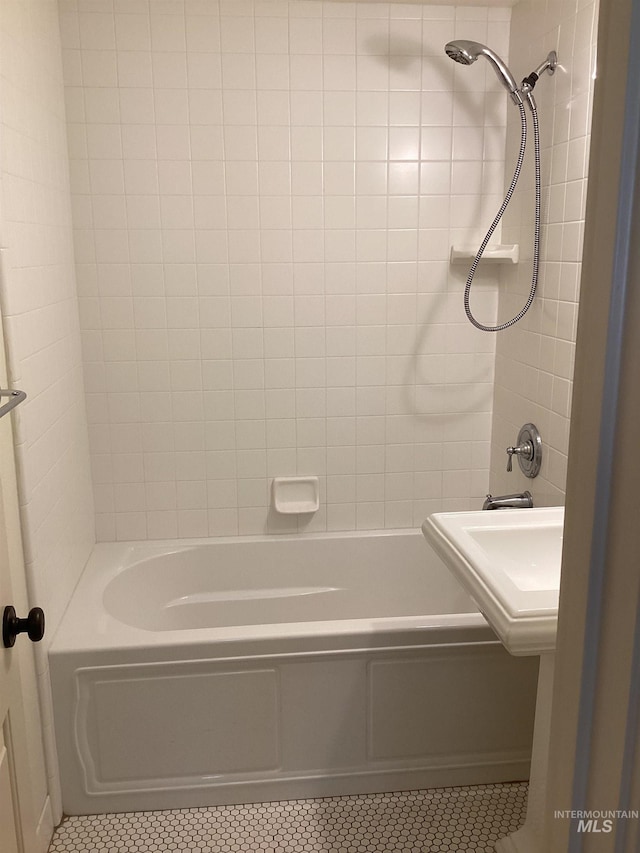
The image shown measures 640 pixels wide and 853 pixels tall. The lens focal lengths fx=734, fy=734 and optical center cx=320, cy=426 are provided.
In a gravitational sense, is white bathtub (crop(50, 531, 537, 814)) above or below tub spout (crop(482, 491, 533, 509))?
below

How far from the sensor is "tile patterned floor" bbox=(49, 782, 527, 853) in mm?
1926

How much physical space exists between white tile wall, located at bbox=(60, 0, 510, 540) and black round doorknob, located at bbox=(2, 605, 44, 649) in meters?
1.54

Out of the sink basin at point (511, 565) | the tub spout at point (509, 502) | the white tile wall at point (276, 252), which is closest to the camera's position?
the sink basin at point (511, 565)

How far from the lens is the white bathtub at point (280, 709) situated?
201cm

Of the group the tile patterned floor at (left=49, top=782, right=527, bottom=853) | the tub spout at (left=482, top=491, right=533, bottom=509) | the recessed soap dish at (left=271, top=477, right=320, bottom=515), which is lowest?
the tile patterned floor at (left=49, top=782, right=527, bottom=853)

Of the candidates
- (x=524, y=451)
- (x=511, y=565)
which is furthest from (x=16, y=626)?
(x=524, y=451)

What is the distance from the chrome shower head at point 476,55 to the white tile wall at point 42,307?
1.21 meters

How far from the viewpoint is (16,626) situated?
116 centimetres

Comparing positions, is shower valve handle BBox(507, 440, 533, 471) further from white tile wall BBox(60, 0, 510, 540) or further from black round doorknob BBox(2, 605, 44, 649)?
black round doorknob BBox(2, 605, 44, 649)

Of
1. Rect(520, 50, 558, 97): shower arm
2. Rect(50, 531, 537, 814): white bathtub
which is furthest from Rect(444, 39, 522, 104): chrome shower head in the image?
Rect(50, 531, 537, 814): white bathtub

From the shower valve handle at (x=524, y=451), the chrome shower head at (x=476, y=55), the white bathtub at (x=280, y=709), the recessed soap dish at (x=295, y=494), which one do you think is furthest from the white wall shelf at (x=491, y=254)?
the white bathtub at (x=280, y=709)

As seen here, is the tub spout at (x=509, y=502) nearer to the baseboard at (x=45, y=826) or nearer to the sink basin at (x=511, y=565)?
the sink basin at (x=511, y=565)

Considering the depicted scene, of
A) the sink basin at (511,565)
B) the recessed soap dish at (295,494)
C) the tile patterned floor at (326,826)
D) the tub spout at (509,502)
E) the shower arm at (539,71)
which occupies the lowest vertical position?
the tile patterned floor at (326,826)

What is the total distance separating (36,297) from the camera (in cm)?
198
